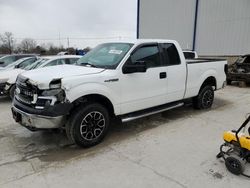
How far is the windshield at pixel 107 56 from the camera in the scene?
4.48 m

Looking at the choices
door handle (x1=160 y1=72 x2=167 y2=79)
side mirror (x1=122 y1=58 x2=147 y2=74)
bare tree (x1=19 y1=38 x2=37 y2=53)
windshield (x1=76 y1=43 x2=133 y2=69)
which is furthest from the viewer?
bare tree (x1=19 y1=38 x2=37 y2=53)

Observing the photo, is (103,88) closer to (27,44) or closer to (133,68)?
(133,68)

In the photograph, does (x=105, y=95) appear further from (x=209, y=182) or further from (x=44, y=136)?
(x=209, y=182)

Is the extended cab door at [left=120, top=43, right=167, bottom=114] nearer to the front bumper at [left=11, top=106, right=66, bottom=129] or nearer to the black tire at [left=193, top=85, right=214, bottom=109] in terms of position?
the front bumper at [left=11, top=106, right=66, bottom=129]

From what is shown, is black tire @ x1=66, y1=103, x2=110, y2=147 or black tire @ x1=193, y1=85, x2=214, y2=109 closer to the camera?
black tire @ x1=66, y1=103, x2=110, y2=147

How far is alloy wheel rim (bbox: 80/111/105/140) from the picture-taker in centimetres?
398

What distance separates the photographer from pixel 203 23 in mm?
15617

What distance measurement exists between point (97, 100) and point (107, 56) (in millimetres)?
1021

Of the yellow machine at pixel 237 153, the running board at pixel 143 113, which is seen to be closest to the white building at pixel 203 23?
the running board at pixel 143 113

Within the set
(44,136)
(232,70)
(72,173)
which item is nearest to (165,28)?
(232,70)

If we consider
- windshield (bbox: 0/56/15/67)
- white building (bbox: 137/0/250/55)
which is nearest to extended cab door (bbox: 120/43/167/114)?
windshield (bbox: 0/56/15/67)

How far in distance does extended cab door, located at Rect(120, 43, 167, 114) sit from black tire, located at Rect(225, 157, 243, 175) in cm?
202

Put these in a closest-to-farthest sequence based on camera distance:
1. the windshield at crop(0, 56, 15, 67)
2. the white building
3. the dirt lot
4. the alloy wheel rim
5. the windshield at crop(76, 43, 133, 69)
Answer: the dirt lot
the alloy wheel rim
the windshield at crop(76, 43, 133, 69)
the windshield at crop(0, 56, 15, 67)
the white building

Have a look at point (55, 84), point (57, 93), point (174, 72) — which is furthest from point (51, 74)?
point (174, 72)
